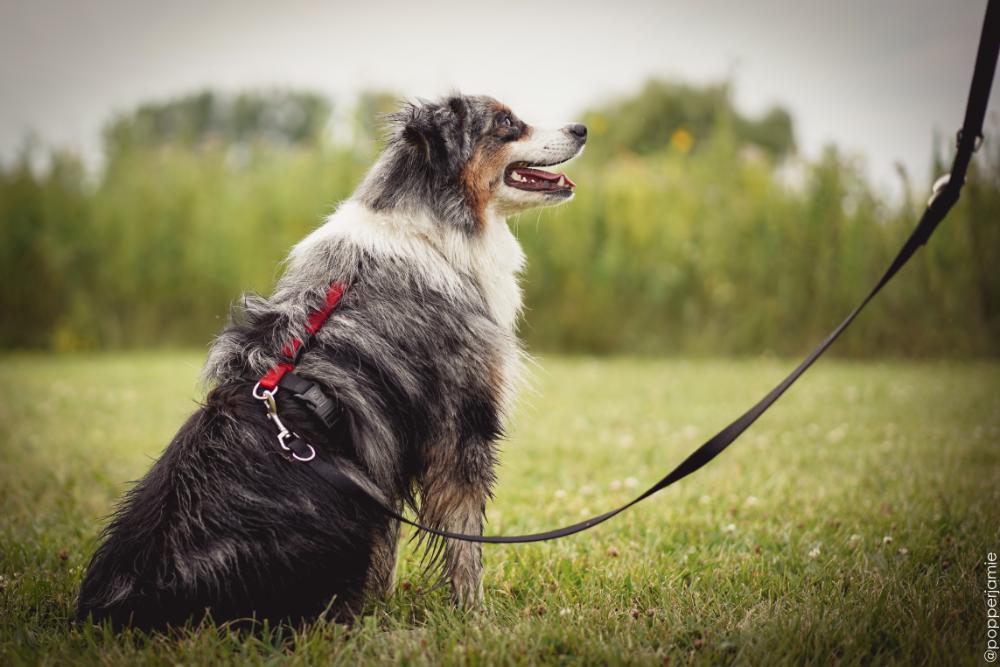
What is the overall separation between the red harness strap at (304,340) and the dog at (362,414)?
3cm

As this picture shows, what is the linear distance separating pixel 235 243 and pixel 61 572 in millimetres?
8370

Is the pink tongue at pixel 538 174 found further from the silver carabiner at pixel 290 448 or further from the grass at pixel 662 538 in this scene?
the silver carabiner at pixel 290 448

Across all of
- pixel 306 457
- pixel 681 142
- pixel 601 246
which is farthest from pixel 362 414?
pixel 681 142

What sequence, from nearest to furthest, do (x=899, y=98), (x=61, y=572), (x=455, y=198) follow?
(x=455, y=198)
(x=61, y=572)
(x=899, y=98)

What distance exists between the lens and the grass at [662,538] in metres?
2.17

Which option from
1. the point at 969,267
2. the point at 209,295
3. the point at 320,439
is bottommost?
the point at 209,295

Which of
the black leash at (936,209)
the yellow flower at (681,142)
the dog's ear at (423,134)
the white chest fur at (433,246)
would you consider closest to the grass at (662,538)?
the black leash at (936,209)

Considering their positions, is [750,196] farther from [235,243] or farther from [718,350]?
[235,243]

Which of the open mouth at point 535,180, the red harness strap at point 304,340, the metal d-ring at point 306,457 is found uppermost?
the open mouth at point 535,180

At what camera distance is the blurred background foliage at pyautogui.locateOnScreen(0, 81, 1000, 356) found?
8711 mm

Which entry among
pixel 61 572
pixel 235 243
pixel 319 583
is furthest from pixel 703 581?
pixel 235 243

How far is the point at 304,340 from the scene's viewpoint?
229 cm

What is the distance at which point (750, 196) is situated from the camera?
966 centimetres

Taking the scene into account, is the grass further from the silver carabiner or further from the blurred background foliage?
the blurred background foliage
